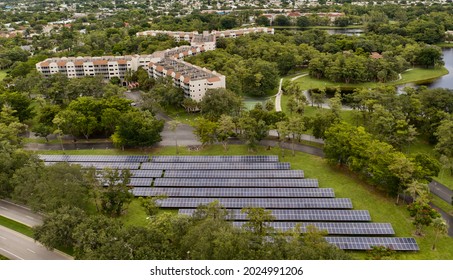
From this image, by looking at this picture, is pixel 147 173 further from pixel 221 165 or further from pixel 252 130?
pixel 252 130

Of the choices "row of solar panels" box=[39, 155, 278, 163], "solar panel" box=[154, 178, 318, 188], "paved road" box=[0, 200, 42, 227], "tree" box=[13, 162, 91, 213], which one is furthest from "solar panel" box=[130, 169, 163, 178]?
"paved road" box=[0, 200, 42, 227]

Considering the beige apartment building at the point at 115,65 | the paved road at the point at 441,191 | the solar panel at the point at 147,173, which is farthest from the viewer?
the beige apartment building at the point at 115,65

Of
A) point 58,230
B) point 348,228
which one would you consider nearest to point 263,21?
point 348,228

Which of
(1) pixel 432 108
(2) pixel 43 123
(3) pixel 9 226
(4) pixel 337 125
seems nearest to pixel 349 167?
(4) pixel 337 125

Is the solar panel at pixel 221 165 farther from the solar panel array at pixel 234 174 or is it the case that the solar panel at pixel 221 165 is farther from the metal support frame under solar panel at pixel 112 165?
the metal support frame under solar panel at pixel 112 165

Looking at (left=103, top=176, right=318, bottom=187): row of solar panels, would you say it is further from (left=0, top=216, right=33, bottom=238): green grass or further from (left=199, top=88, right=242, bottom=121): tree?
(left=199, top=88, right=242, bottom=121): tree

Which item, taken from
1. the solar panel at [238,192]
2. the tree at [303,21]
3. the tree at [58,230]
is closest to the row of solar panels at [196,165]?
the solar panel at [238,192]

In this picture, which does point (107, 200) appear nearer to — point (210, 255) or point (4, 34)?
point (210, 255)

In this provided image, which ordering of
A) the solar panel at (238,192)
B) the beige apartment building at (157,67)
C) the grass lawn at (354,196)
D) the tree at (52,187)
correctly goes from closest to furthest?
the grass lawn at (354,196)
the tree at (52,187)
the solar panel at (238,192)
the beige apartment building at (157,67)
